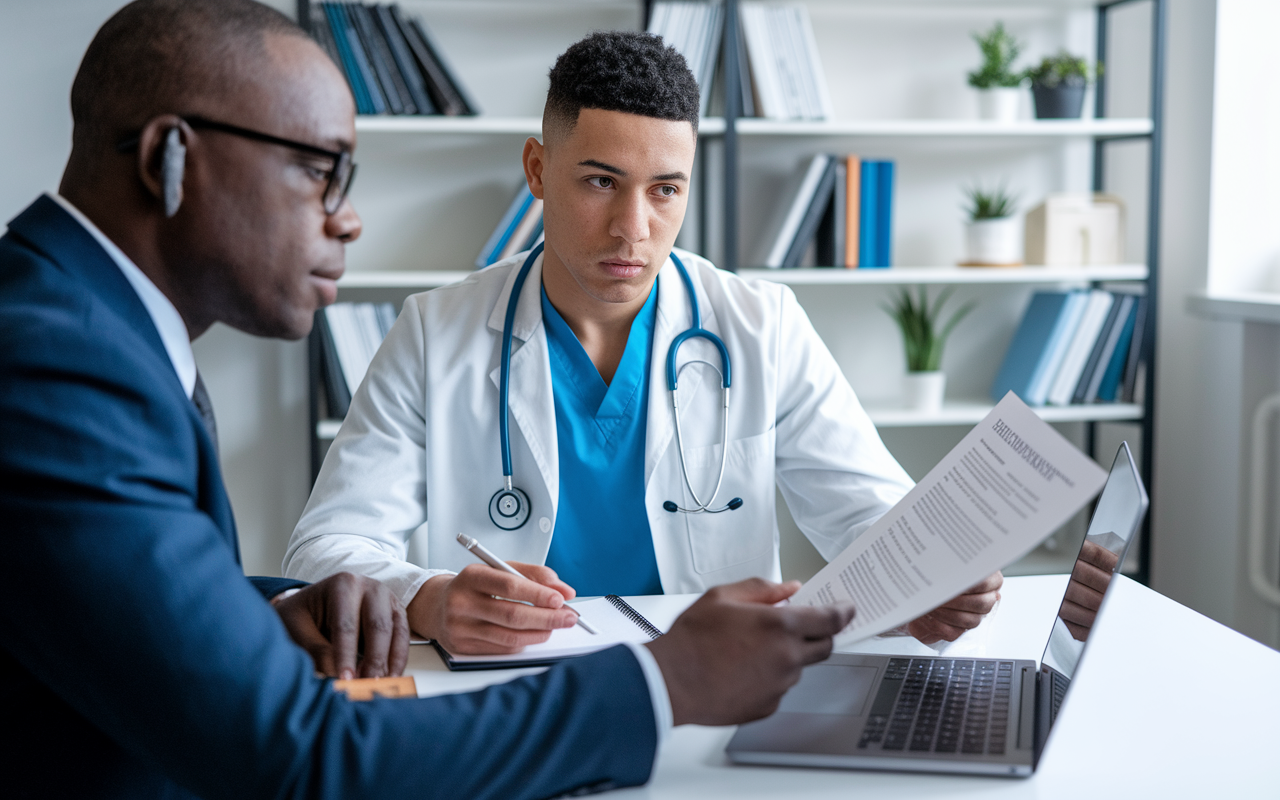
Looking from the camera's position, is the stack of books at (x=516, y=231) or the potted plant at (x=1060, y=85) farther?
the potted plant at (x=1060, y=85)

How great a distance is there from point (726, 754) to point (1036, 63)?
2.53m

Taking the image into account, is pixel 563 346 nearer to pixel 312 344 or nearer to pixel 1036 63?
pixel 312 344

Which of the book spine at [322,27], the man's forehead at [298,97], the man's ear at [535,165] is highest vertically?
the book spine at [322,27]

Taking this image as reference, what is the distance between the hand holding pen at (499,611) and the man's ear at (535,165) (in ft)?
2.34

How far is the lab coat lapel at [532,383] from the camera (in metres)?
1.49

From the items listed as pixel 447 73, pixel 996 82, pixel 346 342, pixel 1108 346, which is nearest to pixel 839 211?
pixel 996 82

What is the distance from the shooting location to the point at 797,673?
741mm

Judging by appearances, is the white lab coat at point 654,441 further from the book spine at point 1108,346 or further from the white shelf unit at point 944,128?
the book spine at point 1108,346

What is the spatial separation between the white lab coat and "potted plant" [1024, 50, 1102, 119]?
1.41 metres

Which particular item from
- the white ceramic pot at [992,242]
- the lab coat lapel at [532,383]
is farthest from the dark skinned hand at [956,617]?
the white ceramic pot at [992,242]

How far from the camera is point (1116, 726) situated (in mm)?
885

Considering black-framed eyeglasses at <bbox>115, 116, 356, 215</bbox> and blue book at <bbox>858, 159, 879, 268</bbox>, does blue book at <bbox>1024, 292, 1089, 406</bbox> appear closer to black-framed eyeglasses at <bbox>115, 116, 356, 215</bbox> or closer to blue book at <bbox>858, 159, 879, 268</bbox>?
blue book at <bbox>858, 159, 879, 268</bbox>

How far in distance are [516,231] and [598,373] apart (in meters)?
1.03

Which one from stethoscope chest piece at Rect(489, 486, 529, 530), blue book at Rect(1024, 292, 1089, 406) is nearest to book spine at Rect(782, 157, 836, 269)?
blue book at Rect(1024, 292, 1089, 406)
